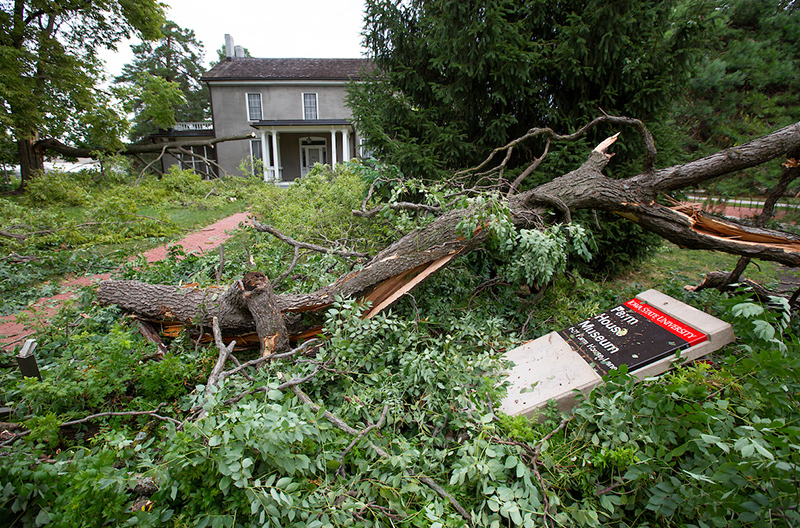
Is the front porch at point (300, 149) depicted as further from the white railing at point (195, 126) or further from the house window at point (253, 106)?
the white railing at point (195, 126)

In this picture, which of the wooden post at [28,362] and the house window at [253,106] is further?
the house window at [253,106]

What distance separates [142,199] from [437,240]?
1153 cm

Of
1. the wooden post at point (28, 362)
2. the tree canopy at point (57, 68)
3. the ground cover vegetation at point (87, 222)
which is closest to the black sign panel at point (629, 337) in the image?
the wooden post at point (28, 362)

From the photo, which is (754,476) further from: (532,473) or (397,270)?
(397,270)

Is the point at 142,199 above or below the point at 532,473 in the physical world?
above

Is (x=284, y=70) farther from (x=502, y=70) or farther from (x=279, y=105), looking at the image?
(x=502, y=70)

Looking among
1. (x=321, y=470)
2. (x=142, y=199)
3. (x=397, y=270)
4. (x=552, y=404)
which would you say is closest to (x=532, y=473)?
(x=552, y=404)

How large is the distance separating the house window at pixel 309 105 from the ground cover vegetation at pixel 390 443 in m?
20.7

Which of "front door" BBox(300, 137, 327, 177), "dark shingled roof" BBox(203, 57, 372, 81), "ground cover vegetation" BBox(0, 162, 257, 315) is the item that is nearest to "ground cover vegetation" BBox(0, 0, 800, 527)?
"ground cover vegetation" BBox(0, 162, 257, 315)

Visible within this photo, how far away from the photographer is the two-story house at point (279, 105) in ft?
67.4

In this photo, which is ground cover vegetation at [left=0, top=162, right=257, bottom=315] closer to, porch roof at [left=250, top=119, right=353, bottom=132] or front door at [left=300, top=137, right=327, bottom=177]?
porch roof at [left=250, top=119, right=353, bottom=132]

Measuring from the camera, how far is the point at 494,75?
14.2ft

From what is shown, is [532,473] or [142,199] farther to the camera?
[142,199]

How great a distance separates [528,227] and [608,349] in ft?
4.86
